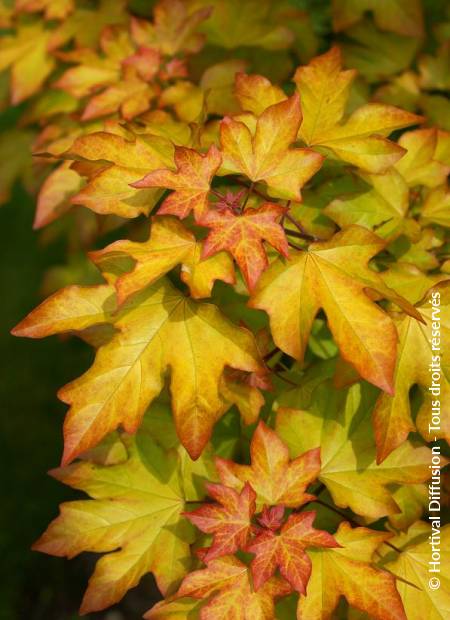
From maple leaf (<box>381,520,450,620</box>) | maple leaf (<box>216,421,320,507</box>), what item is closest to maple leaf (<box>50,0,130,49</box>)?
maple leaf (<box>216,421,320,507</box>)

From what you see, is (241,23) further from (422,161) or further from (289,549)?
Result: (289,549)

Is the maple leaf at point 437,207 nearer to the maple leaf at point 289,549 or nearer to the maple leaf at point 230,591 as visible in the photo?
the maple leaf at point 289,549

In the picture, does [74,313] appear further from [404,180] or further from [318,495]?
[404,180]

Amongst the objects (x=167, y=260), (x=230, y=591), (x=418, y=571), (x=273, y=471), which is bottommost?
(x=418, y=571)

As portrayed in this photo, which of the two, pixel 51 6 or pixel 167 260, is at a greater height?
pixel 51 6

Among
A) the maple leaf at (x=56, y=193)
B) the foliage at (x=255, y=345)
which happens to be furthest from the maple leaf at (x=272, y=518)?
the maple leaf at (x=56, y=193)

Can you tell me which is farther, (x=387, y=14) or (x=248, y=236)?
(x=387, y=14)

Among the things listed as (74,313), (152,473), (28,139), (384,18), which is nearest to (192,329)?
(74,313)

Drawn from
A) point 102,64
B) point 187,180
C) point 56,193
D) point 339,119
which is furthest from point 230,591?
point 102,64
